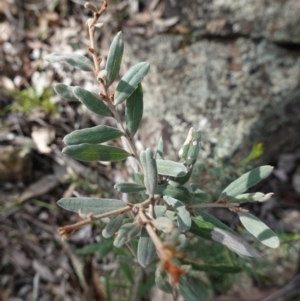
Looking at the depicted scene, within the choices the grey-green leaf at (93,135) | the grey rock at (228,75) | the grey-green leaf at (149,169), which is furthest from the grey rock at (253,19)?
the grey-green leaf at (149,169)

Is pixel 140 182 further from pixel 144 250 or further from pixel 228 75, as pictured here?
pixel 228 75

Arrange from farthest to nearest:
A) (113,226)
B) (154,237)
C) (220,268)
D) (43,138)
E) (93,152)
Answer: (43,138)
(220,268)
(93,152)
(113,226)
(154,237)

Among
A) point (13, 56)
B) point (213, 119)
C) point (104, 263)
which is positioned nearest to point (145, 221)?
point (213, 119)

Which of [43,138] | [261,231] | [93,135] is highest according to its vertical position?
[93,135]

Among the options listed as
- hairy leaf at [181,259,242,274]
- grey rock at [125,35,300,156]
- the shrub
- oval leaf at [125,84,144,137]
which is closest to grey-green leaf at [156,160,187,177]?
the shrub

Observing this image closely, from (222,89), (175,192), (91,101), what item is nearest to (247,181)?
(175,192)

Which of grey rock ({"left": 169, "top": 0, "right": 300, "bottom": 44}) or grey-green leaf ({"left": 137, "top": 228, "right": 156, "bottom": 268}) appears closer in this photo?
grey-green leaf ({"left": 137, "top": 228, "right": 156, "bottom": 268})

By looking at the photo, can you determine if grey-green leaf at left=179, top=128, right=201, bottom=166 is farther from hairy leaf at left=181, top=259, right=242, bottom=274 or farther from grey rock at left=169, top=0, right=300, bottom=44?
grey rock at left=169, top=0, right=300, bottom=44
